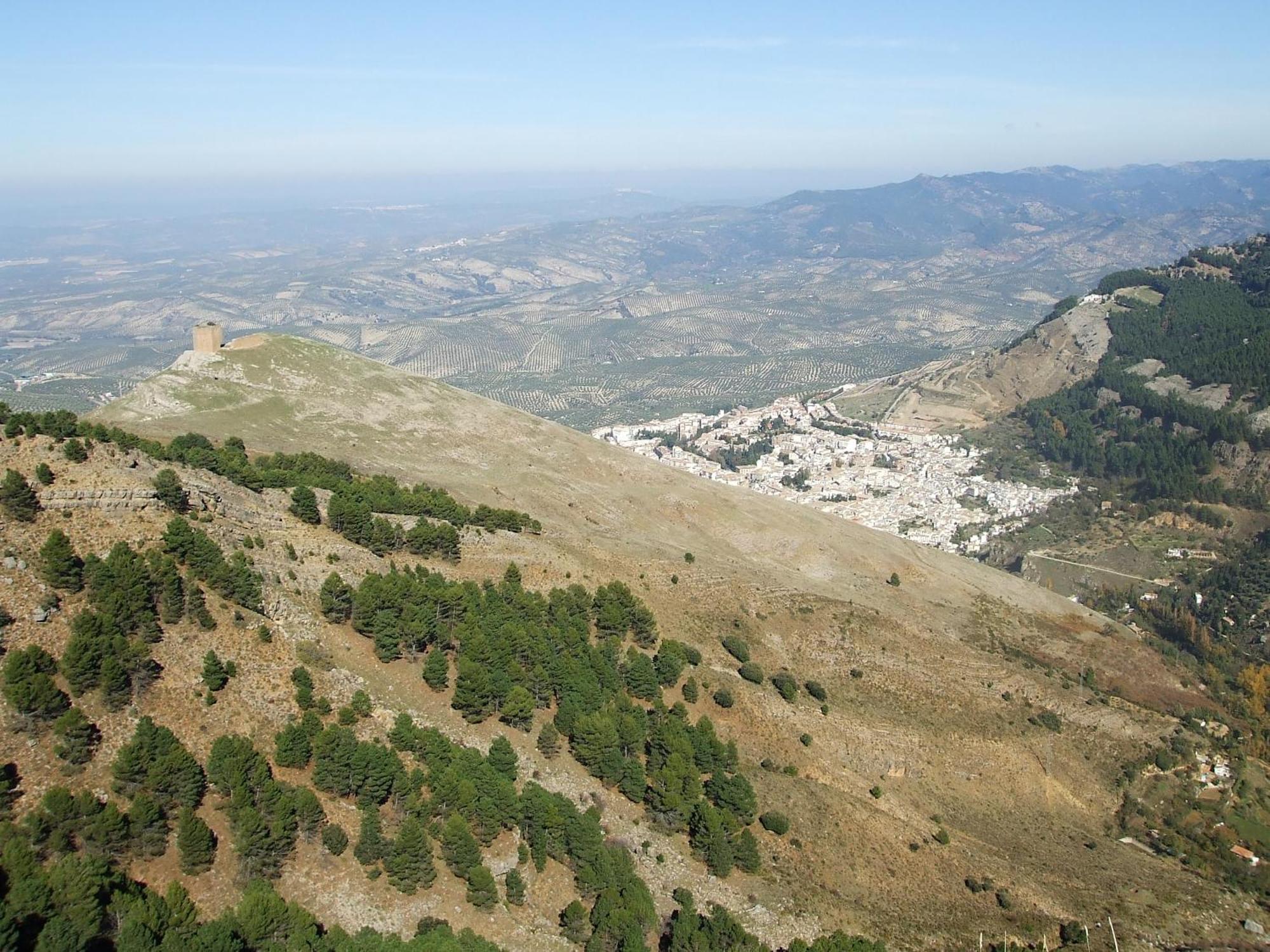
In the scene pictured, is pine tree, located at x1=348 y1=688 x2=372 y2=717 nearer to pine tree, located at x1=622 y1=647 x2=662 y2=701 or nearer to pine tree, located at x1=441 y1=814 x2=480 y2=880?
pine tree, located at x1=441 y1=814 x2=480 y2=880

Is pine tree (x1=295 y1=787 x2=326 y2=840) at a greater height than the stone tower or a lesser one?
lesser

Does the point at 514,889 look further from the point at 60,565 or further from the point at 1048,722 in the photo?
the point at 1048,722

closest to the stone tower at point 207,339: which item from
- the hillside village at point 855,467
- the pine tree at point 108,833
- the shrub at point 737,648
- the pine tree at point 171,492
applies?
the pine tree at point 171,492

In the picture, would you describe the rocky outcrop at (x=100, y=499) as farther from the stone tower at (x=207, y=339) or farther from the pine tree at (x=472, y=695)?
the stone tower at (x=207, y=339)

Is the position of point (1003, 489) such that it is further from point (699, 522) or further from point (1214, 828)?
point (1214, 828)

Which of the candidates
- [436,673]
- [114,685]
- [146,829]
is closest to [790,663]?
[436,673]

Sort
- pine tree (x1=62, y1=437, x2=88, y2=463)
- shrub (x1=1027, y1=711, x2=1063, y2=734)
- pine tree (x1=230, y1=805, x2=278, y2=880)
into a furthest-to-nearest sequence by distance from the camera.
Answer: shrub (x1=1027, y1=711, x2=1063, y2=734) → pine tree (x1=62, y1=437, x2=88, y2=463) → pine tree (x1=230, y1=805, x2=278, y2=880)

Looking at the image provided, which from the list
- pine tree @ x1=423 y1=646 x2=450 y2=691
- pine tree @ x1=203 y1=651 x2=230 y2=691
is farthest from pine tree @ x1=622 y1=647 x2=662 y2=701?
pine tree @ x1=203 y1=651 x2=230 y2=691

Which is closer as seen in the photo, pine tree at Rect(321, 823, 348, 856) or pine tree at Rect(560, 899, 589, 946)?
pine tree at Rect(321, 823, 348, 856)

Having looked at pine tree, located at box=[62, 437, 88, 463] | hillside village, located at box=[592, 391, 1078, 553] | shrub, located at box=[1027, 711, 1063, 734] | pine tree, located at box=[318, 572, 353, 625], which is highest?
pine tree, located at box=[62, 437, 88, 463]
